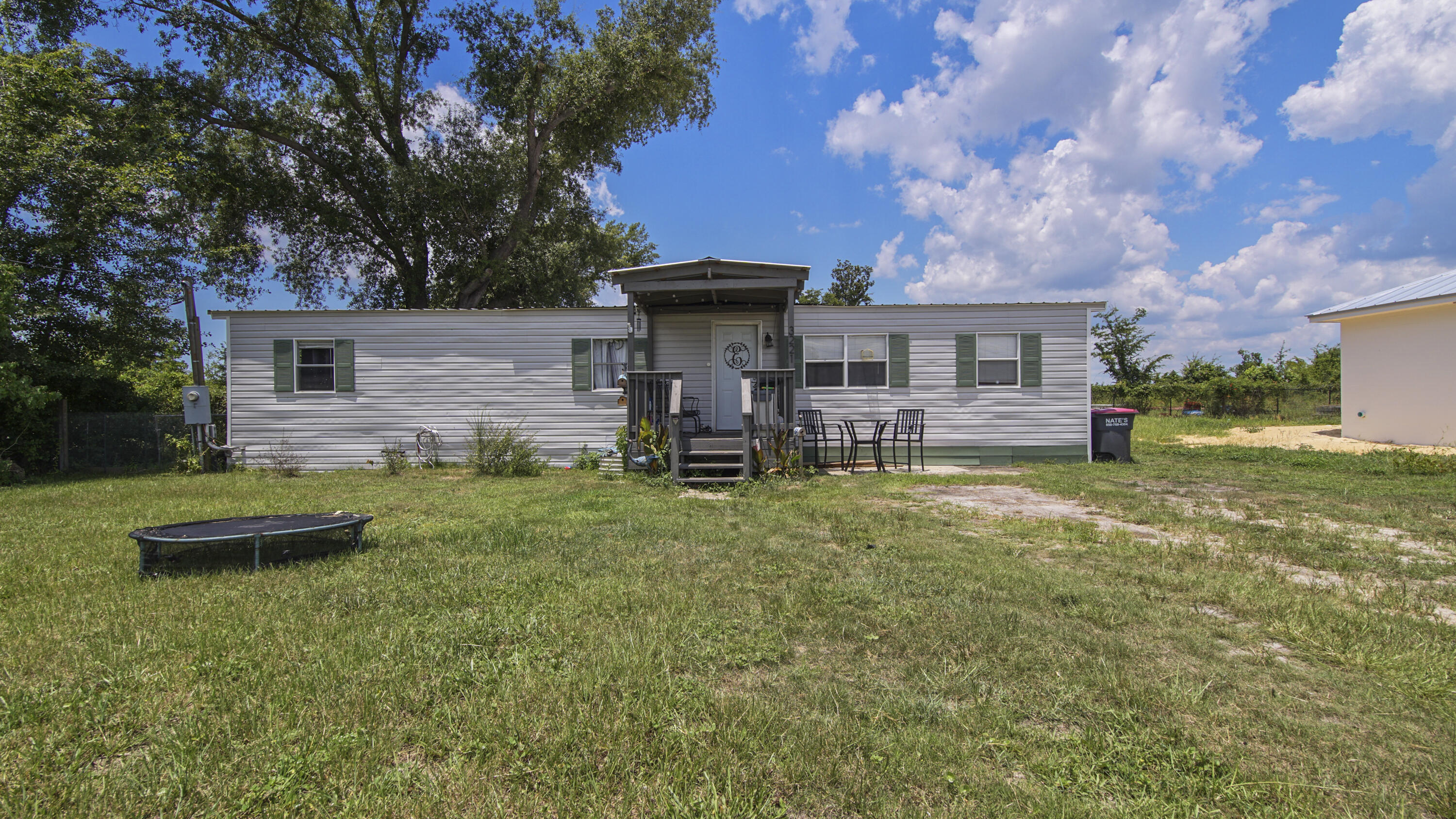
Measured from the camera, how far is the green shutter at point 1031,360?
35.6 feet

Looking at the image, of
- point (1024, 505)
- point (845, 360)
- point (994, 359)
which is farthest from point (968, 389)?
point (1024, 505)

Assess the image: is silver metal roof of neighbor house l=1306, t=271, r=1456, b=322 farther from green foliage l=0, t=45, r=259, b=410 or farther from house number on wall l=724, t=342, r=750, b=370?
green foliage l=0, t=45, r=259, b=410

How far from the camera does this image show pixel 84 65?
43.5ft

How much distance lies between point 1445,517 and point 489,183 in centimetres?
1779

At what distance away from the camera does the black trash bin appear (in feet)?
35.6

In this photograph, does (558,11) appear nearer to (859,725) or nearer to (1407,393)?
(859,725)

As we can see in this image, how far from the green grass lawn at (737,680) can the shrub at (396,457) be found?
5124 millimetres

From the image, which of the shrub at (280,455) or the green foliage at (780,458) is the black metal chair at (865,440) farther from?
the shrub at (280,455)

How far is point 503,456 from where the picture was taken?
32.6ft

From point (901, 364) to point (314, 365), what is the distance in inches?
399

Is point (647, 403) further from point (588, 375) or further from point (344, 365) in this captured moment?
point (344, 365)

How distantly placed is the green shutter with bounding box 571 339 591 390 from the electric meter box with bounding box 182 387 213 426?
19.4ft

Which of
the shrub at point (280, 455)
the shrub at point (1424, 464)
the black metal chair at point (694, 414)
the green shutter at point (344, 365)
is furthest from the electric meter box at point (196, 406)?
the shrub at point (1424, 464)

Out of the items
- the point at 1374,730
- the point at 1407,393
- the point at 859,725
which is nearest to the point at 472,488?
the point at 859,725
